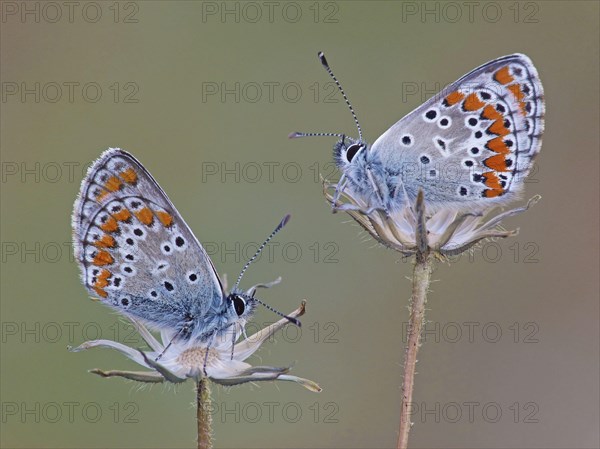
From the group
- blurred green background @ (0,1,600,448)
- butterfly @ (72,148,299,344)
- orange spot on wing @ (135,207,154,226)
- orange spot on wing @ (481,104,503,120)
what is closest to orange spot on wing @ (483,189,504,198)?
orange spot on wing @ (481,104,503,120)

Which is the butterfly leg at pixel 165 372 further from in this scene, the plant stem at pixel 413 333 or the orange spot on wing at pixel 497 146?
the orange spot on wing at pixel 497 146

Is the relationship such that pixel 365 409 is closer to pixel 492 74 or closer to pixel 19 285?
pixel 19 285

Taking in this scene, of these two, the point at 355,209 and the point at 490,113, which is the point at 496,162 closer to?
the point at 490,113

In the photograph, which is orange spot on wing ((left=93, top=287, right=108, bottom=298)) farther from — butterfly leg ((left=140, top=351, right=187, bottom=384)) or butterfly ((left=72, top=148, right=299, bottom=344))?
butterfly leg ((left=140, top=351, right=187, bottom=384))

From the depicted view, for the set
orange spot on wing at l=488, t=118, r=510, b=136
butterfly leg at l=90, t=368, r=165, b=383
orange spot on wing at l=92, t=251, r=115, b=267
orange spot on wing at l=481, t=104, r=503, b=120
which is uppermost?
orange spot on wing at l=481, t=104, r=503, b=120

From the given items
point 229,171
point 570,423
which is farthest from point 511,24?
point 570,423

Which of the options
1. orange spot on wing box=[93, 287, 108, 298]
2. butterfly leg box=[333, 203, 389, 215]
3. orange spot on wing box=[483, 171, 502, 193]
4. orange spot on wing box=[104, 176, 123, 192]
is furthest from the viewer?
orange spot on wing box=[483, 171, 502, 193]

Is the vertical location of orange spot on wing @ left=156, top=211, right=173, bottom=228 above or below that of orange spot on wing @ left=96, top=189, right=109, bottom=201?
below

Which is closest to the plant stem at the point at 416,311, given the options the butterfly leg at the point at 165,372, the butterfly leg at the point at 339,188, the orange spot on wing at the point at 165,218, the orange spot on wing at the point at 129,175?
the butterfly leg at the point at 339,188
